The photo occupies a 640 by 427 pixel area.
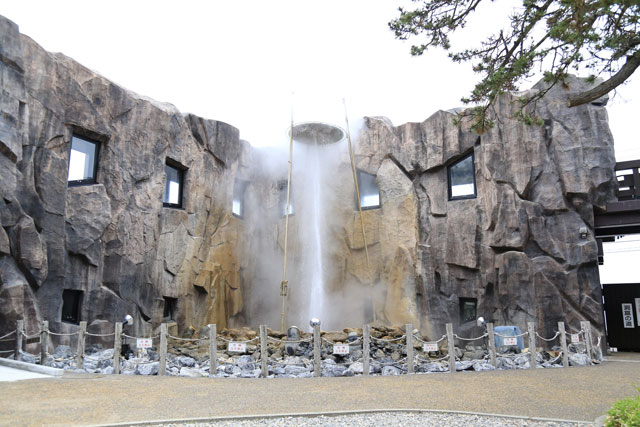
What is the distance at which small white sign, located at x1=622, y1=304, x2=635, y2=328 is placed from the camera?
15516mm

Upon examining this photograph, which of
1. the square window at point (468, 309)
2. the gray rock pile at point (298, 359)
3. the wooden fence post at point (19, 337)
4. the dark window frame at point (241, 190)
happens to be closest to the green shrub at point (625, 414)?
the gray rock pile at point (298, 359)

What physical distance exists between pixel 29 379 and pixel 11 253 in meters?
3.64

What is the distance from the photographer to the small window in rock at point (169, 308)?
14.3m

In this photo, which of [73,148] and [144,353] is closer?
[144,353]

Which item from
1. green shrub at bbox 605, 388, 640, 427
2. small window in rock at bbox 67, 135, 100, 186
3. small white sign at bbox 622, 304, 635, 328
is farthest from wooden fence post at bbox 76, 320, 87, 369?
small white sign at bbox 622, 304, 635, 328

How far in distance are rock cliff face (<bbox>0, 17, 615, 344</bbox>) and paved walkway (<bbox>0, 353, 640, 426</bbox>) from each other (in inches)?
175

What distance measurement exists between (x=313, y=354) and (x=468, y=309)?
22.1 feet

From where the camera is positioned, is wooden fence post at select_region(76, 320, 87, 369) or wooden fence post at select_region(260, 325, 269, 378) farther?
wooden fence post at select_region(76, 320, 87, 369)

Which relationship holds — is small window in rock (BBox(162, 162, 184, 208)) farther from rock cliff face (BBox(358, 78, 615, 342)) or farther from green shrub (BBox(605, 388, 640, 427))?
green shrub (BBox(605, 388, 640, 427))

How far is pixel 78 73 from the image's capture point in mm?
12648

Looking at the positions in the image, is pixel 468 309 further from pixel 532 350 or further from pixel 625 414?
pixel 625 414

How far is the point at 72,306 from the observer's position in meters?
12.0

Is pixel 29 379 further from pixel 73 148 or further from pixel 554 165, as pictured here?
pixel 554 165

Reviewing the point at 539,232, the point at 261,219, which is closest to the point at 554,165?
the point at 539,232
